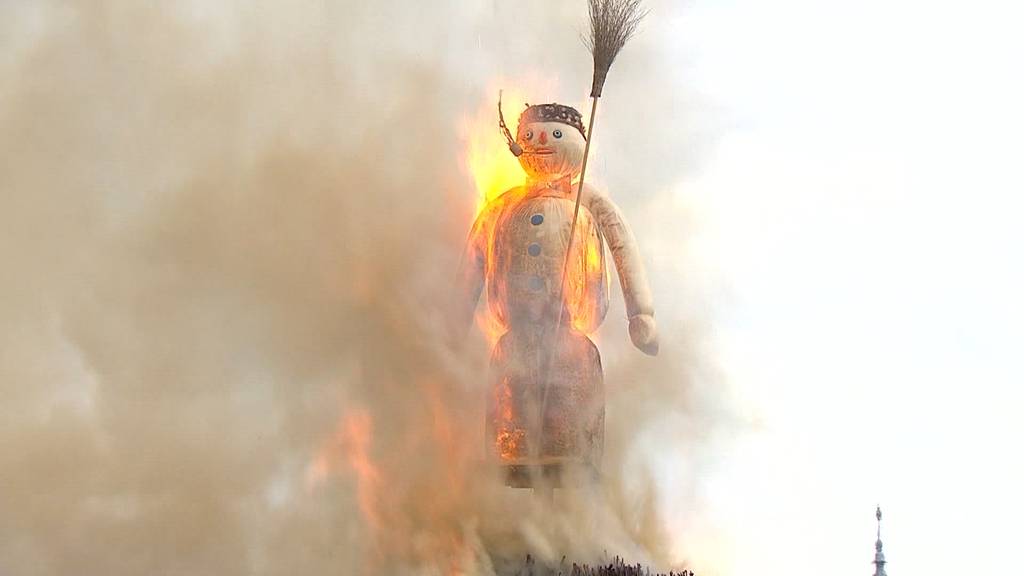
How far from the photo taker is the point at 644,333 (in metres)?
37.7

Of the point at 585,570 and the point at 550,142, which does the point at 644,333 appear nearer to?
the point at 550,142

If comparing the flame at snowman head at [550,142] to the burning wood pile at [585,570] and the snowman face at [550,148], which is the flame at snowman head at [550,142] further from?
the burning wood pile at [585,570]

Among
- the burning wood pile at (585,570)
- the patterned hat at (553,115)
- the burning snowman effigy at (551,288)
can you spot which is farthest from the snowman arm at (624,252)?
the burning wood pile at (585,570)

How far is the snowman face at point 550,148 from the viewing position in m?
37.6

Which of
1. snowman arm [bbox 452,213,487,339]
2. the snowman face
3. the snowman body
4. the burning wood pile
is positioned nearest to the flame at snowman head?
the snowman face

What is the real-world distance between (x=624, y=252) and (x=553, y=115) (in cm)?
302

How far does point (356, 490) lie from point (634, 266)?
6.93 metres

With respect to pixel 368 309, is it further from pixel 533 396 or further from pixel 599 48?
pixel 599 48

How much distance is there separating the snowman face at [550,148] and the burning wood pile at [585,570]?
24.6 ft

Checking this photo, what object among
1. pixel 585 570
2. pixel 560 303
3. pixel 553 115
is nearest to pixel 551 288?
pixel 560 303

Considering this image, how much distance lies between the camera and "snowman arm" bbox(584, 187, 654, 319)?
125ft

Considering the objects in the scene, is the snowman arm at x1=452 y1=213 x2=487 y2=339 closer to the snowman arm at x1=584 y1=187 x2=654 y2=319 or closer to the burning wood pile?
the snowman arm at x1=584 y1=187 x2=654 y2=319

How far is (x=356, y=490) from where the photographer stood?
3712 cm

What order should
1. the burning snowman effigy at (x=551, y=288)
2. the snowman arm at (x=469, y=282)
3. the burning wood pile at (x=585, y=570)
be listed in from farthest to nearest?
the snowman arm at (x=469, y=282) → the burning snowman effigy at (x=551, y=288) → the burning wood pile at (x=585, y=570)
